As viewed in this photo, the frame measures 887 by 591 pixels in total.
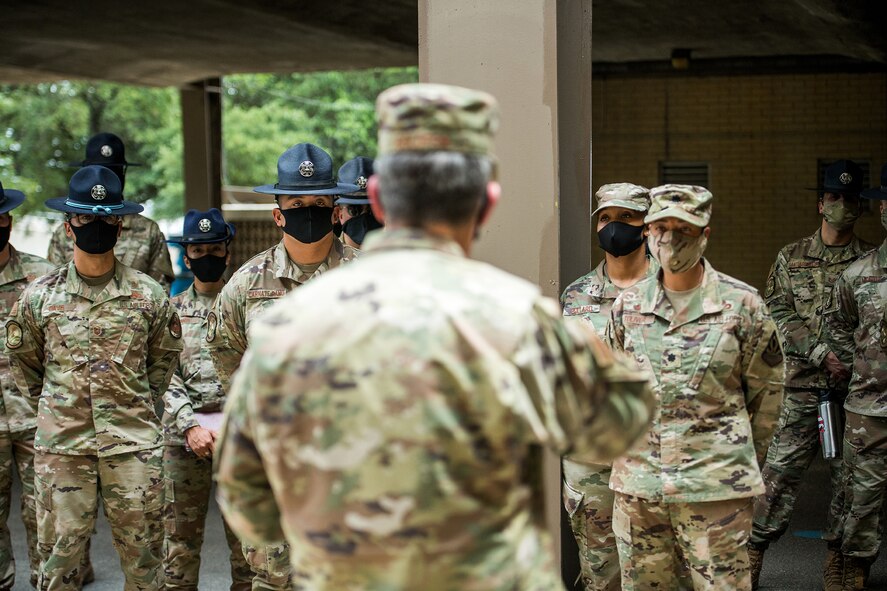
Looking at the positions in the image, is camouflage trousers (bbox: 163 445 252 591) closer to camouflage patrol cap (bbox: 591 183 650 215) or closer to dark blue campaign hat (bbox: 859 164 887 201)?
camouflage patrol cap (bbox: 591 183 650 215)

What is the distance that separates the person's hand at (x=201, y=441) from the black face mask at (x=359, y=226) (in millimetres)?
1411

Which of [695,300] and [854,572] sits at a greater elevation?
[695,300]

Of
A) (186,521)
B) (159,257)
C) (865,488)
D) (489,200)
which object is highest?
(489,200)

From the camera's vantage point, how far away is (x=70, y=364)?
5.58 meters

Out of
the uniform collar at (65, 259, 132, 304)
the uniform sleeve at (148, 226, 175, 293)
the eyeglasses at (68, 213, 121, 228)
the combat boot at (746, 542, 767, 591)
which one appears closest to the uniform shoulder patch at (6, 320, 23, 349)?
the uniform collar at (65, 259, 132, 304)

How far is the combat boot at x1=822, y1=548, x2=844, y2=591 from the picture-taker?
6.38m

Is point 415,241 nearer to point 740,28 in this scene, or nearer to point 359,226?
point 359,226

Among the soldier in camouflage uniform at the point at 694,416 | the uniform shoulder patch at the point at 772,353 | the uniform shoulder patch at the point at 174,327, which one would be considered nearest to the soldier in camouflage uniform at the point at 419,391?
the soldier in camouflage uniform at the point at 694,416

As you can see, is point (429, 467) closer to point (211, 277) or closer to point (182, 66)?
point (211, 277)

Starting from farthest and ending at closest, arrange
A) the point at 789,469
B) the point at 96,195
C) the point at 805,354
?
the point at 805,354 → the point at 789,469 → the point at 96,195

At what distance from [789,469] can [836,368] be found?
67 cm

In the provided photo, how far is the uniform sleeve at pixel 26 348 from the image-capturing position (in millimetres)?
5621

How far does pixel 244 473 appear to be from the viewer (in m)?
2.54

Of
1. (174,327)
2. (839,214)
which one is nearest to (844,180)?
(839,214)
